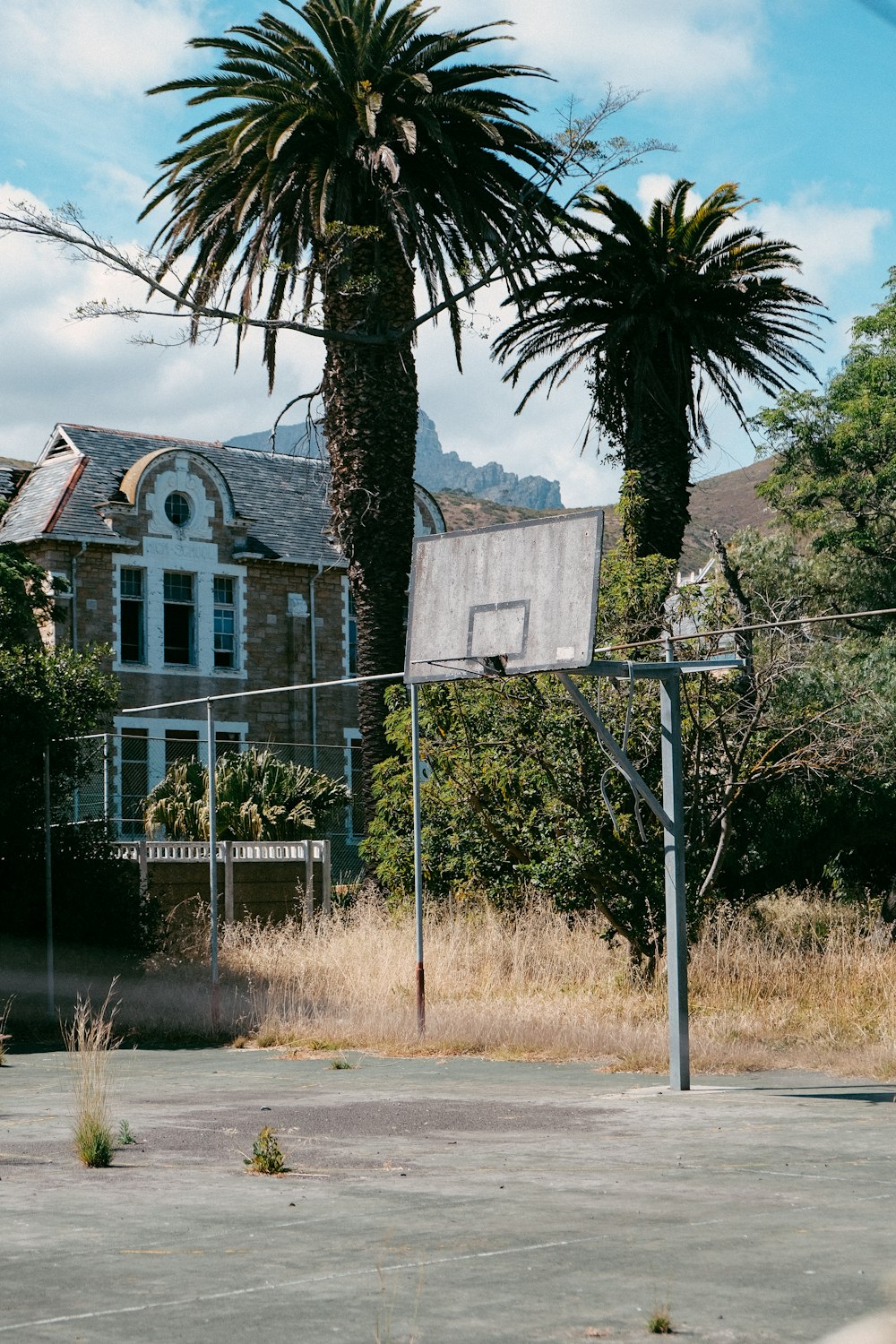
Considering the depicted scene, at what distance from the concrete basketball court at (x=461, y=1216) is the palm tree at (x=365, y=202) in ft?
40.0

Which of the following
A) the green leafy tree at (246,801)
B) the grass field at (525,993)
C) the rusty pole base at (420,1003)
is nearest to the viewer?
the grass field at (525,993)

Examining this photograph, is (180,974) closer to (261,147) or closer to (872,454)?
(261,147)

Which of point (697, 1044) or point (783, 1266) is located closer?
point (783, 1266)

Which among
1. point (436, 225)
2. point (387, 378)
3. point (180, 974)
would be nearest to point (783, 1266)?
point (180, 974)

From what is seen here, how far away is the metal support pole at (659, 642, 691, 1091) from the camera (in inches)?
458

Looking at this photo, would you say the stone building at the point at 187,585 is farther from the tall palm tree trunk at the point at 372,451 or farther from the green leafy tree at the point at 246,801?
the tall palm tree trunk at the point at 372,451

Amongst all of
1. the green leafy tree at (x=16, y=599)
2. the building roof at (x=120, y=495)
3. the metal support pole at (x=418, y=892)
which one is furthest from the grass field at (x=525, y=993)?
the building roof at (x=120, y=495)

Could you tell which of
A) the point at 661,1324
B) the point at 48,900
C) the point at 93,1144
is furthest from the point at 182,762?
the point at 661,1324

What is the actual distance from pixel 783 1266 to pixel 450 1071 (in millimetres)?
7354

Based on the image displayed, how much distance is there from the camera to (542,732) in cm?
1767

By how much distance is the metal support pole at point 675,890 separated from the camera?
11641 mm

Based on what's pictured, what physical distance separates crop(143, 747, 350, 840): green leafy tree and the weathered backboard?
1387 cm

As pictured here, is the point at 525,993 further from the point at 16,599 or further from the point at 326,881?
the point at 16,599

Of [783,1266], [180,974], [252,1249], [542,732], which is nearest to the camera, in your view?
[783,1266]
